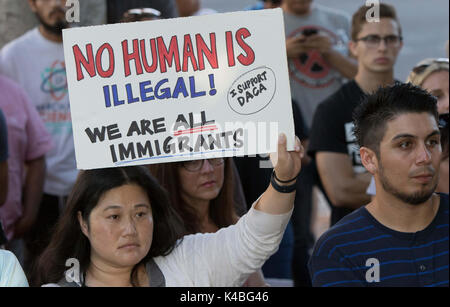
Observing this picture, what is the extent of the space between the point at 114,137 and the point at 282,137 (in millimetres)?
444

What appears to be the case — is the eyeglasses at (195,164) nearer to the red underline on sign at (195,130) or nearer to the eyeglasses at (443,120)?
the red underline on sign at (195,130)

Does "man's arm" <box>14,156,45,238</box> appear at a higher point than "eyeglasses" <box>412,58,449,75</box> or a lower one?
lower

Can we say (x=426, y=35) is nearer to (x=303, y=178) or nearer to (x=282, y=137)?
(x=303, y=178)

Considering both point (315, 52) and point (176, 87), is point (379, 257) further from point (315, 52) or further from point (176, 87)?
point (315, 52)

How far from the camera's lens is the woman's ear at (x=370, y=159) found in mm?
2479

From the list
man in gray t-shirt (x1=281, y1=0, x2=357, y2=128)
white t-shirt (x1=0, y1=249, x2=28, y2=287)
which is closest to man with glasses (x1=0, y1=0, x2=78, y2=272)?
man in gray t-shirt (x1=281, y1=0, x2=357, y2=128)

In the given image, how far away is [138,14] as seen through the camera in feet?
11.1

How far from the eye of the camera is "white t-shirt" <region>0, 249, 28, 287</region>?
2.22 meters

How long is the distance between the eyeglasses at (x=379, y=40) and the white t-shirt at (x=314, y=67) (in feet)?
1.91

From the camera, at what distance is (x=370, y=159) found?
8.18 ft

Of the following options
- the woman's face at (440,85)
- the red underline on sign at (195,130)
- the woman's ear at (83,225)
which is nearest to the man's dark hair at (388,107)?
the red underline on sign at (195,130)

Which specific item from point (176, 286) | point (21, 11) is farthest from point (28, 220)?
point (176, 286)

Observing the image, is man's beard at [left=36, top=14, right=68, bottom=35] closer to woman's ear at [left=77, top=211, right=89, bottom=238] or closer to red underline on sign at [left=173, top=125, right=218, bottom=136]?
woman's ear at [left=77, top=211, right=89, bottom=238]

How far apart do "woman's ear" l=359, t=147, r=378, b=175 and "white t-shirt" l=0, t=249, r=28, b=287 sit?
3.36ft
